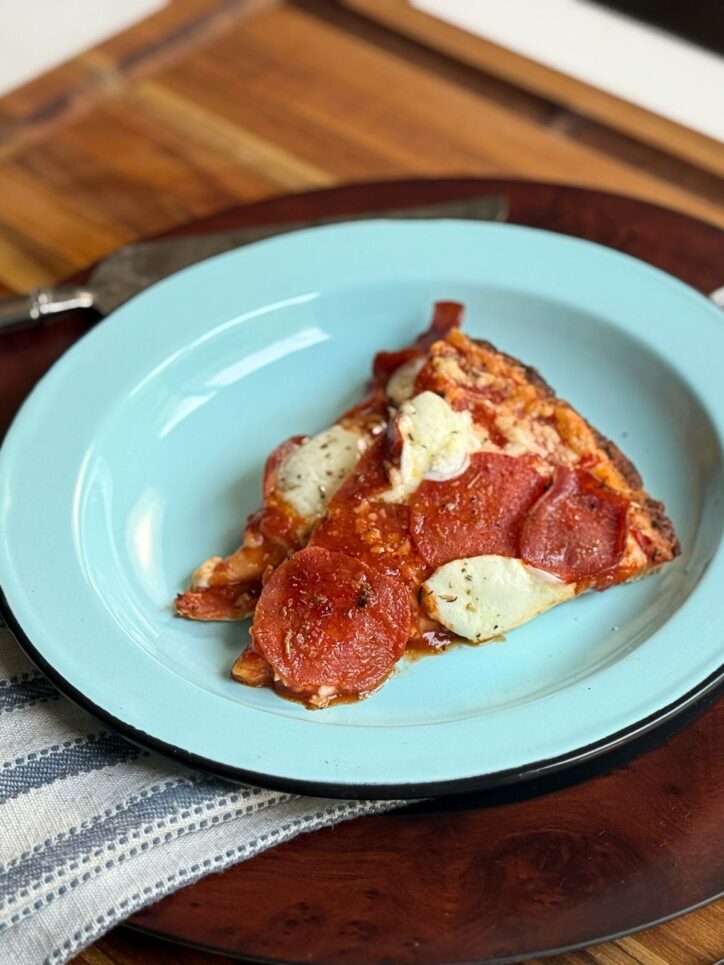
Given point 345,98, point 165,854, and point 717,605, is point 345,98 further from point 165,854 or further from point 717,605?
point 165,854

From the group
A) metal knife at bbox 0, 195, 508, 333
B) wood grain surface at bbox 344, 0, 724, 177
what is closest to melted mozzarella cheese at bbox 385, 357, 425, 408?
metal knife at bbox 0, 195, 508, 333

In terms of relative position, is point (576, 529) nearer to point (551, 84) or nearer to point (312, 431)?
point (312, 431)

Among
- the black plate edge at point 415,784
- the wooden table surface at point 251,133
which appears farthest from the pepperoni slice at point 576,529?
the wooden table surface at point 251,133


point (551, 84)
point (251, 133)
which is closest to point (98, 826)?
point (251, 133)

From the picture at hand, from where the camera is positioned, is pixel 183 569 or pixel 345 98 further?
pixel 345 98

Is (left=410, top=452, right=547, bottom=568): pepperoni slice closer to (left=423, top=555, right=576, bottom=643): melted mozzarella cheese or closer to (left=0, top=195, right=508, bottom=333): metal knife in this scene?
(left=423, top=555, right=576, bottom=643): melted mozzarella cheese

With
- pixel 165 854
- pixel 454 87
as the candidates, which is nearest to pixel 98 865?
pixel 165 854
